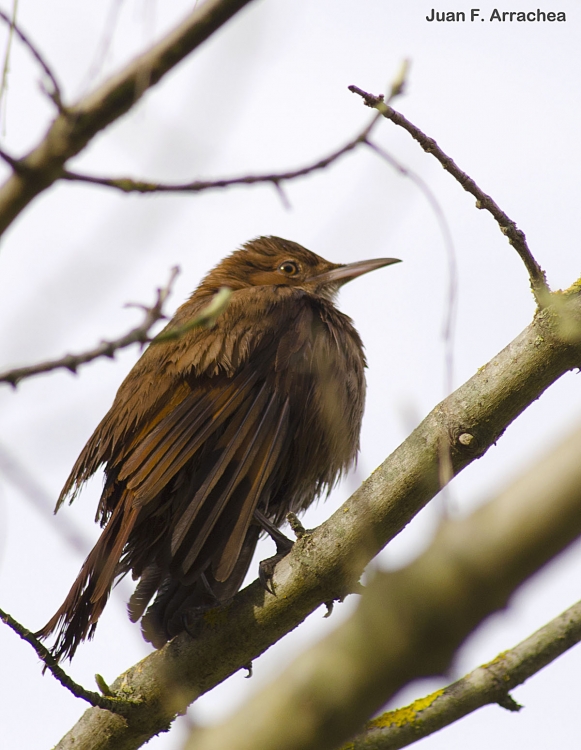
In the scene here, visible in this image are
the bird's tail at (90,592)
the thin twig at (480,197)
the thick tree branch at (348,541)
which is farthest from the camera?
the bird's tail at (90,592)

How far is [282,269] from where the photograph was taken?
228 inches

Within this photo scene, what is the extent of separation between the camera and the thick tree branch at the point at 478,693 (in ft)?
11.2

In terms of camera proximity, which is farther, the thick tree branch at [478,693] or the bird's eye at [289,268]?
the bird's eye at [289,268]

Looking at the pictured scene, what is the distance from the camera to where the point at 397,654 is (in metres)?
1.72

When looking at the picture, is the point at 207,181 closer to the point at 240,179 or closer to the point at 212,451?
the point at 240,179

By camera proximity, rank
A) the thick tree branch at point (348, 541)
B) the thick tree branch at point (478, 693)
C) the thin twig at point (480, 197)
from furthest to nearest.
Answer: the thick tree branch at point (478, 693), the thick tree branch at point (348, 541), the thin twig at point (480, 197)

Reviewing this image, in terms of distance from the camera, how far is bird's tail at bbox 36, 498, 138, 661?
3.73 meters

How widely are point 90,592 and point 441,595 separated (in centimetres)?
244

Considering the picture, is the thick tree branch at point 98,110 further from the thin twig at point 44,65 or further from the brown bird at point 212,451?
the brown bird at point 212,451

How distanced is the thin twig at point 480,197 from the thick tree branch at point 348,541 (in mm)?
90

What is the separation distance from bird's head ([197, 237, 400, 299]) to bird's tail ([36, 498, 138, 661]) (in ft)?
6.56

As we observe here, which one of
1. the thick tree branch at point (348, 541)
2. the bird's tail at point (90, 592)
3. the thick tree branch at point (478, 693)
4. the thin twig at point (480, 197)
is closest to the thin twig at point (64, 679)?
the thick tree branch at point (348, 541)

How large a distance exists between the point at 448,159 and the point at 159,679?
86.1 inches

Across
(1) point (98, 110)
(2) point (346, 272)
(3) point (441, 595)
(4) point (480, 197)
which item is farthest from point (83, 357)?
(2) point (346, 272)
